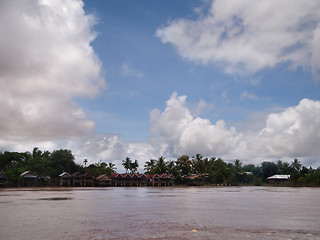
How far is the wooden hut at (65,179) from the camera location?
4172 inches

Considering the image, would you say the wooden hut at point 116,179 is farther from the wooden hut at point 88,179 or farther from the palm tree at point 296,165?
the palm tree at point 296,165

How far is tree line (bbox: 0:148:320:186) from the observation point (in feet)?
338

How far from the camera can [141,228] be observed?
50.4 ft

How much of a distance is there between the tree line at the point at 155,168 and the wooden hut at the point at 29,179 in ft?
6.70

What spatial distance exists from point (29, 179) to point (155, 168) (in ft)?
167

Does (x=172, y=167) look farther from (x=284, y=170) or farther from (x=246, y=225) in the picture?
(x=246, y=225)

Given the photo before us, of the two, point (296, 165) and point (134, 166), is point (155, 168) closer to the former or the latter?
point (134, 166)

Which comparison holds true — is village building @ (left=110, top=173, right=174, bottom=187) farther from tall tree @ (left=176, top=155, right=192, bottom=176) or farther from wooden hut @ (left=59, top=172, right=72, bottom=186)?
wooden hut @ (left=59, top=172, right=72, bottom=186)

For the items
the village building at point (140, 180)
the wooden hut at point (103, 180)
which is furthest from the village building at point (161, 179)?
the wooden hut at point (103, 180)

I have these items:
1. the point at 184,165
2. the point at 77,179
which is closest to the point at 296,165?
the point at 184,165

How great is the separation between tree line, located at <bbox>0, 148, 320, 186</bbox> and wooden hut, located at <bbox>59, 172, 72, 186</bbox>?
374 cm

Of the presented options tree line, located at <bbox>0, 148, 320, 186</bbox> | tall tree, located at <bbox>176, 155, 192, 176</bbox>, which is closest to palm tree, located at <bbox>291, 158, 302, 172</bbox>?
tree line, located at <bbox>0, 148, 320, 186</bbox>

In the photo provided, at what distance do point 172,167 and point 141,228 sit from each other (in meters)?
117

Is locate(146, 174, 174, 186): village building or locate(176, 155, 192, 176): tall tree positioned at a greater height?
locate(176, 155, 192, 176): tall tree
